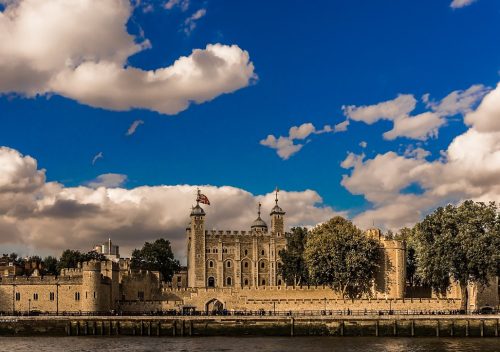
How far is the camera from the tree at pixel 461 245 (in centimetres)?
6950

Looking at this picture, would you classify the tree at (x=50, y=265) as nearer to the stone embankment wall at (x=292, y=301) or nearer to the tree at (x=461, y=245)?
the stone embankment wall at (x=292, y=301)

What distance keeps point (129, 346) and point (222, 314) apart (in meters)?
15.5

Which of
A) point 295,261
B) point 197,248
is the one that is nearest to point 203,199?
point 197,248

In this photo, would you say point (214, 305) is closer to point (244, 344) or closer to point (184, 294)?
point (184, 294)

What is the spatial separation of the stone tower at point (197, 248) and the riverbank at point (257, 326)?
144ft

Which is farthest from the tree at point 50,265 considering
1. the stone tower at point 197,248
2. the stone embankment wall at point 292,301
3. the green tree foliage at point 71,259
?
the stone embankment wall at point 292,301

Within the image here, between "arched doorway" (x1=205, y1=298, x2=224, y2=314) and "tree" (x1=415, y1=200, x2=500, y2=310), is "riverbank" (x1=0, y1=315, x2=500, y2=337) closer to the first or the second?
"tree" (x1=415, y1=200, x2=500, y2=310)

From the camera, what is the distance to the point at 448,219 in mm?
72562

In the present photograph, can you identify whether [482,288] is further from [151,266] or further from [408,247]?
[151,266]

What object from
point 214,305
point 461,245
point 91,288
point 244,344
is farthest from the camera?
point 214,305

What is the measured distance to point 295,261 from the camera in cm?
9831

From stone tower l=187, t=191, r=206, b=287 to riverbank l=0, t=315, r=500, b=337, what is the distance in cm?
4388

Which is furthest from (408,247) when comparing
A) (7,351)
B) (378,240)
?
(7,351)

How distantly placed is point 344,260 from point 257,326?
17355mm
